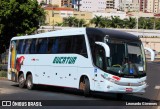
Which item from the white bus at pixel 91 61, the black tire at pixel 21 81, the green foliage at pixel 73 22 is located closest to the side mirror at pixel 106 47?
the white bus at pixel 91 61

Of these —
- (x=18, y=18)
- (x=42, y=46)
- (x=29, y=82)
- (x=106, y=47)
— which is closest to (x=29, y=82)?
(x=29, y=82)

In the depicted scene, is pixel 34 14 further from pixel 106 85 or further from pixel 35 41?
pixel 106 85

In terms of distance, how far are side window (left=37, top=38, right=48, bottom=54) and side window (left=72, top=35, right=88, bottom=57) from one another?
290cm

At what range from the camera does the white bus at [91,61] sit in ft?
61.0

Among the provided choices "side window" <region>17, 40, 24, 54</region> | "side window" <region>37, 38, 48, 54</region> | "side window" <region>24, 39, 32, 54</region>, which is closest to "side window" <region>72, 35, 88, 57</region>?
"side window" <region>37, 38, 48, 54</region>

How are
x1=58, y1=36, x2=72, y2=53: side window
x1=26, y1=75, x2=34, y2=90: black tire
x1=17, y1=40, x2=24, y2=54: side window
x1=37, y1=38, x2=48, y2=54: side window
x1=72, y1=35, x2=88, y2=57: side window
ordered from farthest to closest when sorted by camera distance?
x1=17, y1=40, x2=24, y2=54: side window → x1=26, y1=75, x2=34, y2=90: black tire → x1=37, y1=38, x2=48, y2=54: side window → x1=58, y1=36, x2=72, y2=53: side window → x1=72, y1=35, x2=88, y2=57: side window

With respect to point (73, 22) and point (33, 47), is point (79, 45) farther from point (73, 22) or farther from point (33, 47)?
point (73, 22)

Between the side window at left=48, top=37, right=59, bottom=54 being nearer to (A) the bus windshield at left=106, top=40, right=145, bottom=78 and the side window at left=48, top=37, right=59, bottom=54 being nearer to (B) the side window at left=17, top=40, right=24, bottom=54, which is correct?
(B) the side window at left=17, top=40, right=24, bottom=54

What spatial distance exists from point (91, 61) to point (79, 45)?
1.37 meters

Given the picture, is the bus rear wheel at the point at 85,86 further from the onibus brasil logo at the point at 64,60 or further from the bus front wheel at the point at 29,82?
the bus front wheel at the point at 29,82

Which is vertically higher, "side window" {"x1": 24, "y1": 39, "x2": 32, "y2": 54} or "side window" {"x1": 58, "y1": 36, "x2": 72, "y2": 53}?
"side window" {"x1": 58, "y1": 36, "x2": 72, "y2": 53}

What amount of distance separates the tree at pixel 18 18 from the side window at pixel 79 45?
54.8ft

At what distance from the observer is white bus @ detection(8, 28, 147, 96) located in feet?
61.0

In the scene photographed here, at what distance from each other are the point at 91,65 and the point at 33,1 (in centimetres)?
2032
